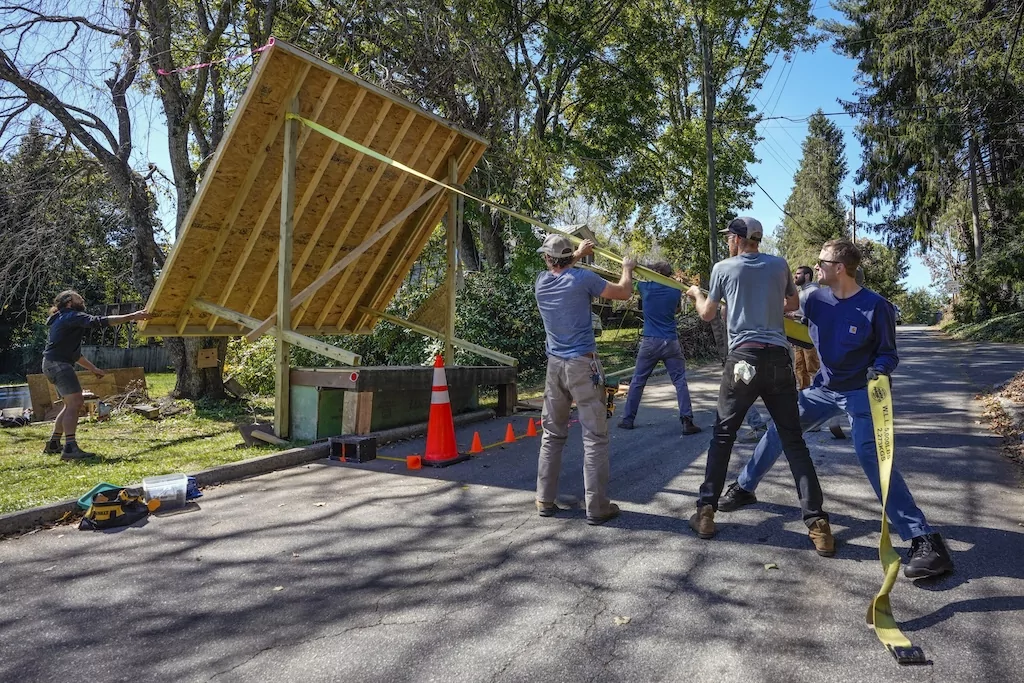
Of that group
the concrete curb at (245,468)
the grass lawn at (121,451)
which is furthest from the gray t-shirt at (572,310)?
the grass lawn at (121,451)

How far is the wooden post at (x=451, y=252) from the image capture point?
9.43 meters

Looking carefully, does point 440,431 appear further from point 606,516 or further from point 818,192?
point 818,192

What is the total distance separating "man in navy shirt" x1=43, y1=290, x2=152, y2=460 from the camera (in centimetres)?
715

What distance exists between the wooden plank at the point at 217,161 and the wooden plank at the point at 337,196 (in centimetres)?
119

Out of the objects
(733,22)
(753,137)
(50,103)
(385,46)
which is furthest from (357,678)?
(753,137)

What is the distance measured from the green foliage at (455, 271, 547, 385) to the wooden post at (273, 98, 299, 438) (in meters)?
7.33

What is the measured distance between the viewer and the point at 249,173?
7.77 m

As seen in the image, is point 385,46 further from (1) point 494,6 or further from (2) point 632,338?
(2) point 632,338

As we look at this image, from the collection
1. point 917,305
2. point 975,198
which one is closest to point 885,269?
point 975,198

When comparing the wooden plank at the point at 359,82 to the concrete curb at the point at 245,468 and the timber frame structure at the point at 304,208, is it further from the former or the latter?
the concrete curb at the point at 245,468

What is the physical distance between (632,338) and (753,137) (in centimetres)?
1382

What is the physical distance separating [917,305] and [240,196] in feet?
233

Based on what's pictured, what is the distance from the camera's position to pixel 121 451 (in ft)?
24.8

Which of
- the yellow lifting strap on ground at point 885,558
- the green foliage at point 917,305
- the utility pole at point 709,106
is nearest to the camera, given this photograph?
the yellow lifting strap on ground at point 885,558
